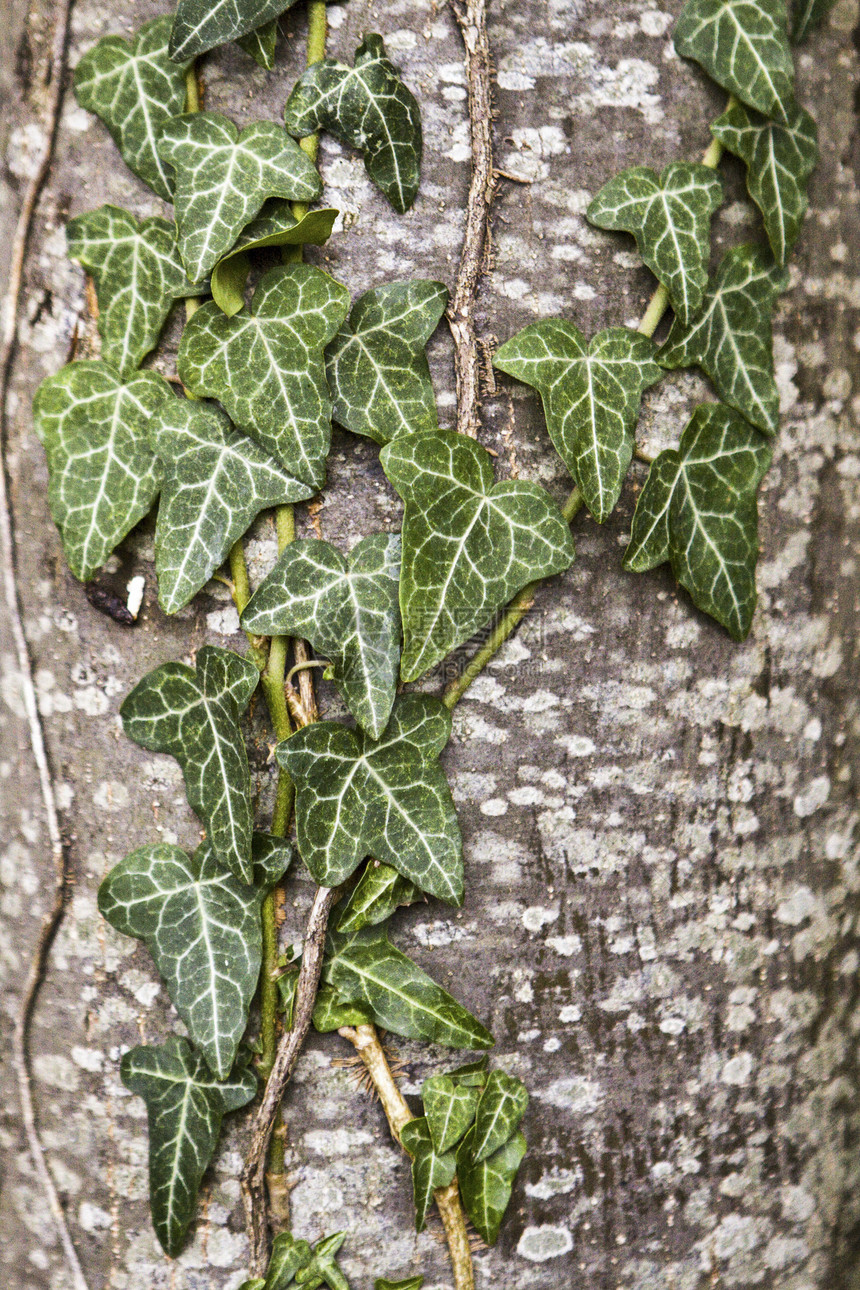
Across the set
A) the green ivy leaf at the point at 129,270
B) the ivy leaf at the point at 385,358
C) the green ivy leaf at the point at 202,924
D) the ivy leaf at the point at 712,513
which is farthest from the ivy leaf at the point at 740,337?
the green ivy leaf at the point at 202,924

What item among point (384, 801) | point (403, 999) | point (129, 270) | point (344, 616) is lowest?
point (403, 999)

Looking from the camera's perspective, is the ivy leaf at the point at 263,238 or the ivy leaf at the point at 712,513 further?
the ivy leaf at the point at 712,513

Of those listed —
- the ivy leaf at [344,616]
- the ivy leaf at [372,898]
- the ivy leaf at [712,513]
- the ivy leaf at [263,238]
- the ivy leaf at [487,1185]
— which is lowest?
the ivy leaf at [487,1185]

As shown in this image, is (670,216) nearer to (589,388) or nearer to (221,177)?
(589,388)

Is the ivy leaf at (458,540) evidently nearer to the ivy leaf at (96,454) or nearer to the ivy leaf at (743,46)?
the ivy leaf at (96,454)

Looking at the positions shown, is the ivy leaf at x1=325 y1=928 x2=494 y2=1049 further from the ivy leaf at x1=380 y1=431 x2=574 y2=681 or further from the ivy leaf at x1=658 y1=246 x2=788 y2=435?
the ivy leaf at x1=658 y1=246 x2=788 y2=435

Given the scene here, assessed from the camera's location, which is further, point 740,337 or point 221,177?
point 740,337

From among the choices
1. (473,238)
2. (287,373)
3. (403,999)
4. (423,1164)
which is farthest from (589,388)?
(423,1164)
